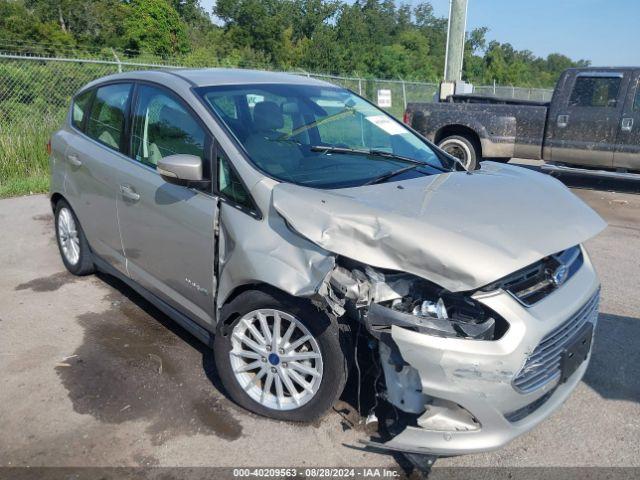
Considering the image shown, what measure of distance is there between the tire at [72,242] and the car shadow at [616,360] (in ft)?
Result: 13.2

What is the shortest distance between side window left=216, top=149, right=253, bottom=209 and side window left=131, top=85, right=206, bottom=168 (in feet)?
Result: 0.61

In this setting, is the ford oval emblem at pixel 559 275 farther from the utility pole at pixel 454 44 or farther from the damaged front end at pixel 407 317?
the utility pole at pixel 454 44

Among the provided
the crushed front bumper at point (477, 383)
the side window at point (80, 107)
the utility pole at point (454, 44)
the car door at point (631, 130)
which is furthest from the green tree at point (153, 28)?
the crushed front bumper at point (477, 383)

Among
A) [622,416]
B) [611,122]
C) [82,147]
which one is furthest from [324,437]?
[611,122]

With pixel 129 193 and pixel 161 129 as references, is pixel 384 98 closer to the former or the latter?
pixel 161 129

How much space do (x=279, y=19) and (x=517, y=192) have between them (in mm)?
41248

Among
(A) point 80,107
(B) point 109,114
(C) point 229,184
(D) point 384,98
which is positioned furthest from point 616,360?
(D) point 384,98

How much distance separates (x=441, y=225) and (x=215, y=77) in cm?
207

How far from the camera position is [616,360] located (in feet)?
12.4

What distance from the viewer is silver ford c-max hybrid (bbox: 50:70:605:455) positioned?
2.50 meters

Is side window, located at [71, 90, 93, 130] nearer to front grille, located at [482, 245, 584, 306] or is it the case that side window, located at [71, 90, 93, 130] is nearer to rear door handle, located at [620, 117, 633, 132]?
front grille, located at [482, 245, 584, 306]

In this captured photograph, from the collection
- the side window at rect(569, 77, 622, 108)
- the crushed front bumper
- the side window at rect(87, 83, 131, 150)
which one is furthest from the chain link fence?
the crushed front bumper

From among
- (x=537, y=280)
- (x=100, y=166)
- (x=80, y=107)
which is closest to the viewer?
(x=537, y=280)

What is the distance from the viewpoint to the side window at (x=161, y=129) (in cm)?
349
